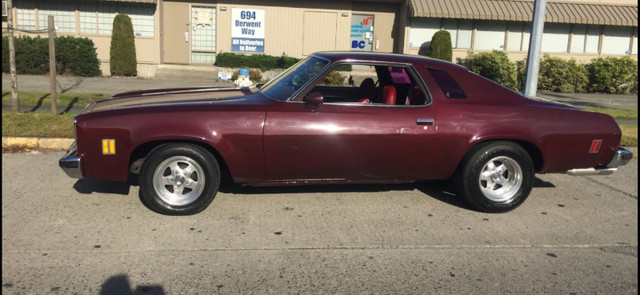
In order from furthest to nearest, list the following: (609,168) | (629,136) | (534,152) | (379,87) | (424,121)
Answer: (629,136), (379,87), (609,168), (534,152), (424,121)

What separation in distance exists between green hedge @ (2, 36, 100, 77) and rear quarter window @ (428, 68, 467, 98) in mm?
15658

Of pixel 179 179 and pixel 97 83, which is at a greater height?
pixel 97 83

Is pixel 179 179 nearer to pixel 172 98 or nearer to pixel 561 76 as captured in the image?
pixel 172 98

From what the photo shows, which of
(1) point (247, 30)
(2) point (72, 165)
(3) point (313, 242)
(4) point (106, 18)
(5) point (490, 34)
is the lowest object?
(3) point (313, 242)

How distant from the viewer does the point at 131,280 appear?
3.90 m

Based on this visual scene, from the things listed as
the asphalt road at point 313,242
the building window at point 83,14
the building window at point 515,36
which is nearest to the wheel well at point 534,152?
the asphalt road at point 313,242

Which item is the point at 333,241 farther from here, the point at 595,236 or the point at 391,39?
the point at 391,39

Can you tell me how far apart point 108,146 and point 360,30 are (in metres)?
17.1

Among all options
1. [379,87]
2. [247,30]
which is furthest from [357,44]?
[379,87]

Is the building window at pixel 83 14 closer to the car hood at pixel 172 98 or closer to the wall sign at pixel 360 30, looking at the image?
→ the wall sign at pixel 360 30

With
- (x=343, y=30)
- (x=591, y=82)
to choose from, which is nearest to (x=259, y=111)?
(x=343, y=30)

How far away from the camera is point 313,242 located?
4.71 m

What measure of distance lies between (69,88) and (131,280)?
486 inches

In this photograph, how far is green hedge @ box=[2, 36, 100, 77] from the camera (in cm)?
1789
